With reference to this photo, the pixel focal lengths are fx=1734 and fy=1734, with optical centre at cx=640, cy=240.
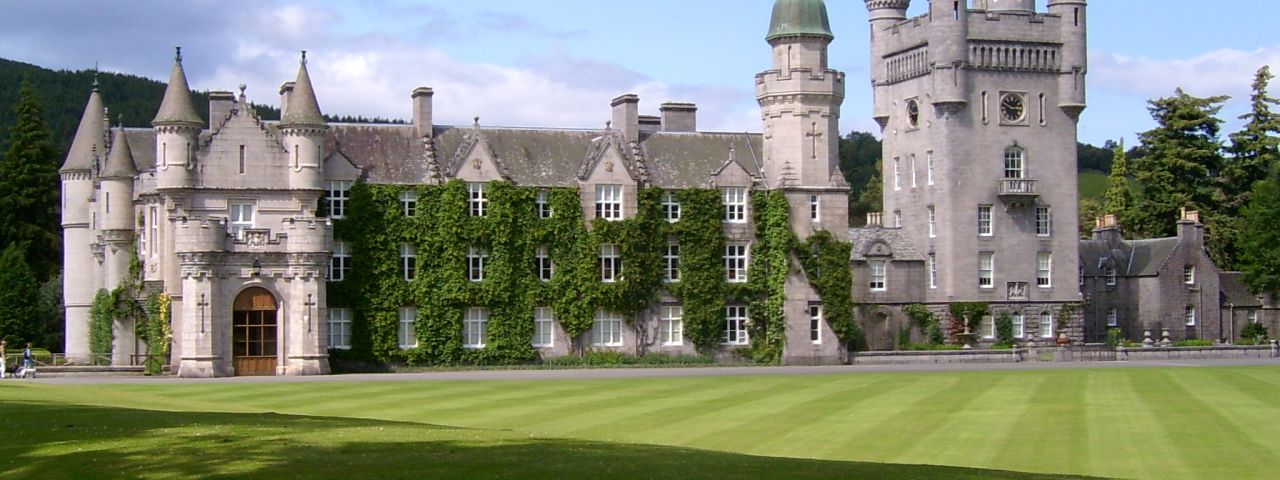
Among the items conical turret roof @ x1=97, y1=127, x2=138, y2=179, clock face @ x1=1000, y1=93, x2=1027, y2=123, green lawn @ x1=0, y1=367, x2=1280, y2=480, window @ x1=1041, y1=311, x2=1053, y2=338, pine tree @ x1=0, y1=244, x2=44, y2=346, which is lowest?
green lawn @ x1=0, y1=367, x2=1280, y2=480

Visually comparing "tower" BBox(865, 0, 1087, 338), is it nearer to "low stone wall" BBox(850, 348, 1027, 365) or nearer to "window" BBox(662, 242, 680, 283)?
"low stone wall" BBox(850, 348, 1027, 365)

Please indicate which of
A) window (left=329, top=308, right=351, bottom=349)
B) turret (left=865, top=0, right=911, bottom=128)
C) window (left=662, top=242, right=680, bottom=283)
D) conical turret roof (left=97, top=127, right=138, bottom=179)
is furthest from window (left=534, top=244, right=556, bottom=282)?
turret (left=865, top=0, right=911, bottom=128)

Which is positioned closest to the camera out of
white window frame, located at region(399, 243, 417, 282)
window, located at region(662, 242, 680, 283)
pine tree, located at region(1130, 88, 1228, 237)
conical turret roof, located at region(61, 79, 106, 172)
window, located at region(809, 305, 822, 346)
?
white window frame, located at region(399, 243, 417, 282)

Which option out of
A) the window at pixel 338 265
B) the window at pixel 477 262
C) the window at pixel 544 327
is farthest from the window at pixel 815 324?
the window at pixel 338 265

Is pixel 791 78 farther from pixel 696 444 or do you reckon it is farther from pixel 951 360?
pixel 696 444

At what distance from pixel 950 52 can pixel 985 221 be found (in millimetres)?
7128

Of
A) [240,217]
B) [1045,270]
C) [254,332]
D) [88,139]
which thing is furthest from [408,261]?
[1045,270]

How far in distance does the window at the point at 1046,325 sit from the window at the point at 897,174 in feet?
26.8

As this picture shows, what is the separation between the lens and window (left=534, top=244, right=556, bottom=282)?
59.3 meters

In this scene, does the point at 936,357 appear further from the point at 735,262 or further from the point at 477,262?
the point at 477,262

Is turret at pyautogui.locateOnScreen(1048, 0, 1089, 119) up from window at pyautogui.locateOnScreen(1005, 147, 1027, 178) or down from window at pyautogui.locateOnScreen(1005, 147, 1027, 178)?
up

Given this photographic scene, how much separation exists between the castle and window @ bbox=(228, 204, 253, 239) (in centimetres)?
7

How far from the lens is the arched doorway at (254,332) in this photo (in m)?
53.1

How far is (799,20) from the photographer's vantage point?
203ft
